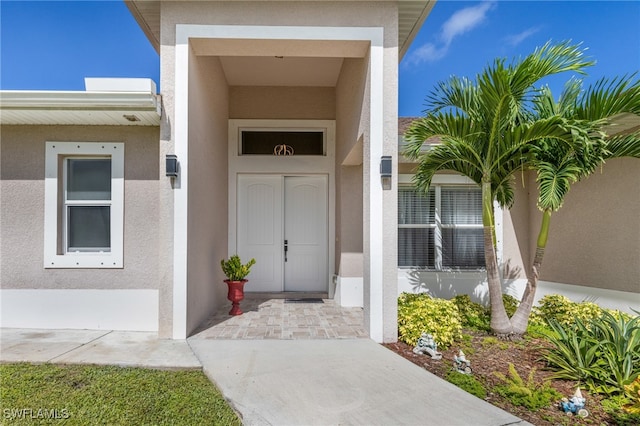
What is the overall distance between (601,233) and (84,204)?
9.32 metres

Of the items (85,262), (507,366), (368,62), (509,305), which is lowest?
(507,366)

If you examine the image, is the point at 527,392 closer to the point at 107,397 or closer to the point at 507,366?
the point at 507,366

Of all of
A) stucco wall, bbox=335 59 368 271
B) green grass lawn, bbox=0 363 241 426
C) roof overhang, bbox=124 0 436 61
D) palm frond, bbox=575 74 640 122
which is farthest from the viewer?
stucco wall, bbox=335 59 368 271

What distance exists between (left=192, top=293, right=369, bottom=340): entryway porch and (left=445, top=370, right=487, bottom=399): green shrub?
60.2 inches

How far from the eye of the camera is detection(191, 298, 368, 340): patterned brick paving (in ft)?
17.1

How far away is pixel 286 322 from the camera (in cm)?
587

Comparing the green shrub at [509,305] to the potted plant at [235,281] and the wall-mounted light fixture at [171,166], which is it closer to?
the potted plant at [235,281]

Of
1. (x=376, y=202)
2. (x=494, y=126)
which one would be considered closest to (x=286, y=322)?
(x=376, y=202)

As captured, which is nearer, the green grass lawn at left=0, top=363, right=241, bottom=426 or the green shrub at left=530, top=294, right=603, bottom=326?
the green grass lawn at left=0, top=363, right=241, bottom=426

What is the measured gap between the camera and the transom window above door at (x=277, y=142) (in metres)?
8.37

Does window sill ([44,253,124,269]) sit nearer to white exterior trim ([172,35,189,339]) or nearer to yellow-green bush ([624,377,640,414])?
white exterior trim ([172,35,189,339])

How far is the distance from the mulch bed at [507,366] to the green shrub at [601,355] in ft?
0.48

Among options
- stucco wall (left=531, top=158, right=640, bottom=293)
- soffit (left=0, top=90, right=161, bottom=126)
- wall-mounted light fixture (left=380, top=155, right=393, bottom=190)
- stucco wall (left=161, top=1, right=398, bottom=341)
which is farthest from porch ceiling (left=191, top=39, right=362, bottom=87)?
stucco wall (left=531, top=158, right=640, bottom=293)

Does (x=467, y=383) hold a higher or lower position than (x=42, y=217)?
lower
